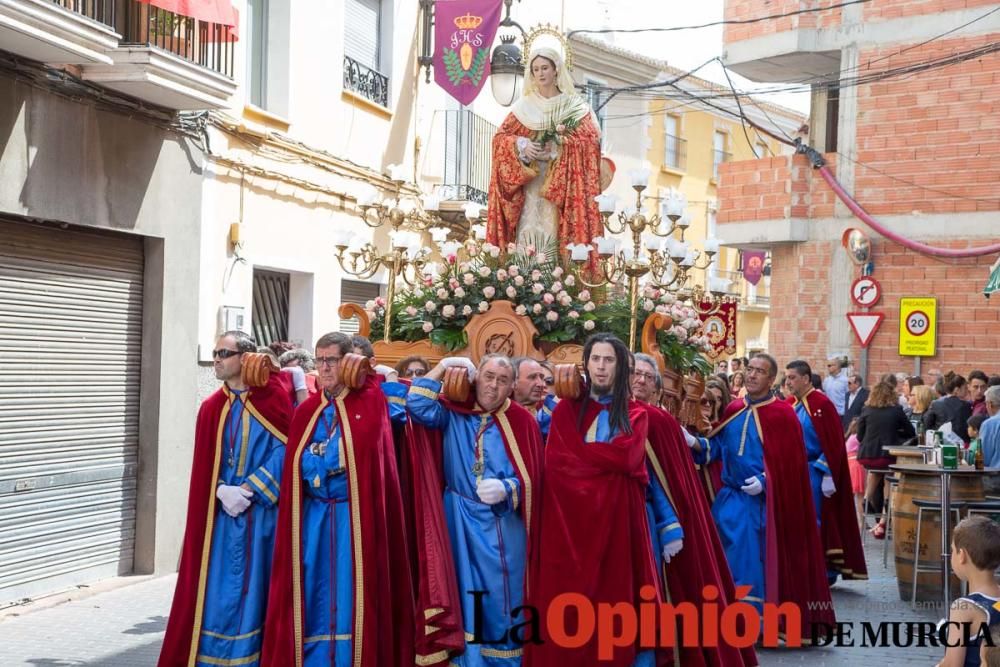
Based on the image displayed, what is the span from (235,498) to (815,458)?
208 inches

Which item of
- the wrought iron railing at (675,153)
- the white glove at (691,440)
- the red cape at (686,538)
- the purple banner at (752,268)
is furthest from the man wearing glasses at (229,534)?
the wrought iron railing at (675,153)

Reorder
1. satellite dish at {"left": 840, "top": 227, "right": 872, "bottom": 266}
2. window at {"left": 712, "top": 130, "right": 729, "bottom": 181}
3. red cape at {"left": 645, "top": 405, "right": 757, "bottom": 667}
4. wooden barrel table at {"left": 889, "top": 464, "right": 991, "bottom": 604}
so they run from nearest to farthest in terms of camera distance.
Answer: red cape at {"left": 645, "top": 405, "right": 757, "bottom": 667}
wooden barrel table at {"left": 889, "top": 464, "right": 991, "bottom": 604}
satellite dish at {"left": 840, "top": 227, "right": 872, "bottom": 266}
window at {"left": 712, "top": 130, "right": 729, "bottom": 181}

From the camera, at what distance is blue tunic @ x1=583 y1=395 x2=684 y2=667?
6.71 metres

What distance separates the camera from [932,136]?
1994cm

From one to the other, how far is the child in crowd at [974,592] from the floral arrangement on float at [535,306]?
4669 mm

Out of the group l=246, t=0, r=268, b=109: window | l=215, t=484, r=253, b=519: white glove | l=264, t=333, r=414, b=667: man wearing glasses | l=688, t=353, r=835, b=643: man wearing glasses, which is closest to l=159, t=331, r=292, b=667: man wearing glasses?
l=215, t=484, r=253, b=519: white glove

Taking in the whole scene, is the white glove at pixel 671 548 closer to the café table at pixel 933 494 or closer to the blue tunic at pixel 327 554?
the blue tunic at pixel 327 554

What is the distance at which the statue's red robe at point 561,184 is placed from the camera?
11.2 m

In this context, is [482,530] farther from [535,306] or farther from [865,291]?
[865,291]

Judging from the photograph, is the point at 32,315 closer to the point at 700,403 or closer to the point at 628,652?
the point at 700,403

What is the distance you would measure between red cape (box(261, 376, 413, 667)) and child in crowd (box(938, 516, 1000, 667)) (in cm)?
272

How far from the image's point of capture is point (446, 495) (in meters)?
6.89

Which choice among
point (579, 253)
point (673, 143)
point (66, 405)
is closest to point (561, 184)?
point (579, 253)

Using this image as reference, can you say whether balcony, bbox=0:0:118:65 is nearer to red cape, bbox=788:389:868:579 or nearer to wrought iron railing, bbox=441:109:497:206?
red cape, bbox=788:389:868:579
